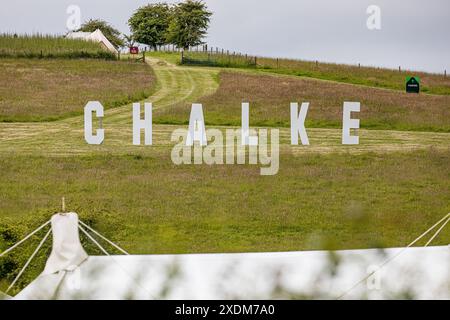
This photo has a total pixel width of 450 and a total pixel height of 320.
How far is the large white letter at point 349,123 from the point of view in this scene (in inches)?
1213

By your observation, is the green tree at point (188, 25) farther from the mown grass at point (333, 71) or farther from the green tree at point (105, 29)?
the green tree at point (105, 29)

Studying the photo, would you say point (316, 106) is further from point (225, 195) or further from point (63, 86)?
point (225, 195)

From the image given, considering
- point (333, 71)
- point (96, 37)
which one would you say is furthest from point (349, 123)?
point (96, 37)

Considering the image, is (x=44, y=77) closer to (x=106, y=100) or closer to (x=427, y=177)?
(x=106, y=100)

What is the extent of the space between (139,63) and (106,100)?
53.8 feet

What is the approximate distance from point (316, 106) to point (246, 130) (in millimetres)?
8368

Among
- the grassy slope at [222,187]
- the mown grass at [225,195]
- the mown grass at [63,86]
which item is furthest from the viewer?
the mown grass at [63,86]

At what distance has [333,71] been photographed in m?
56.2

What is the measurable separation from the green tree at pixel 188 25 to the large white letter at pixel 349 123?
27.3 metres

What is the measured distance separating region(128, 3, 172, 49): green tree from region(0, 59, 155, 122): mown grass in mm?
16470

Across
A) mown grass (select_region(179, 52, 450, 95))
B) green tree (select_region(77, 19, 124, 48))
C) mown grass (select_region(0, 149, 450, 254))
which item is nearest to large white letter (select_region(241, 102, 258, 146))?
mown grass (select_region(0, 149, 450, 254))

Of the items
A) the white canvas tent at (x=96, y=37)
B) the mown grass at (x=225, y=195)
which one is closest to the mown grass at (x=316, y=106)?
Answer: the mown grass at (x=225, y=195)

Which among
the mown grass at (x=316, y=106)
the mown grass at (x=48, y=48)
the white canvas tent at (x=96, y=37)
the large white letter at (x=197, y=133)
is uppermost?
the white canvas tent at (x=96, y=37)
